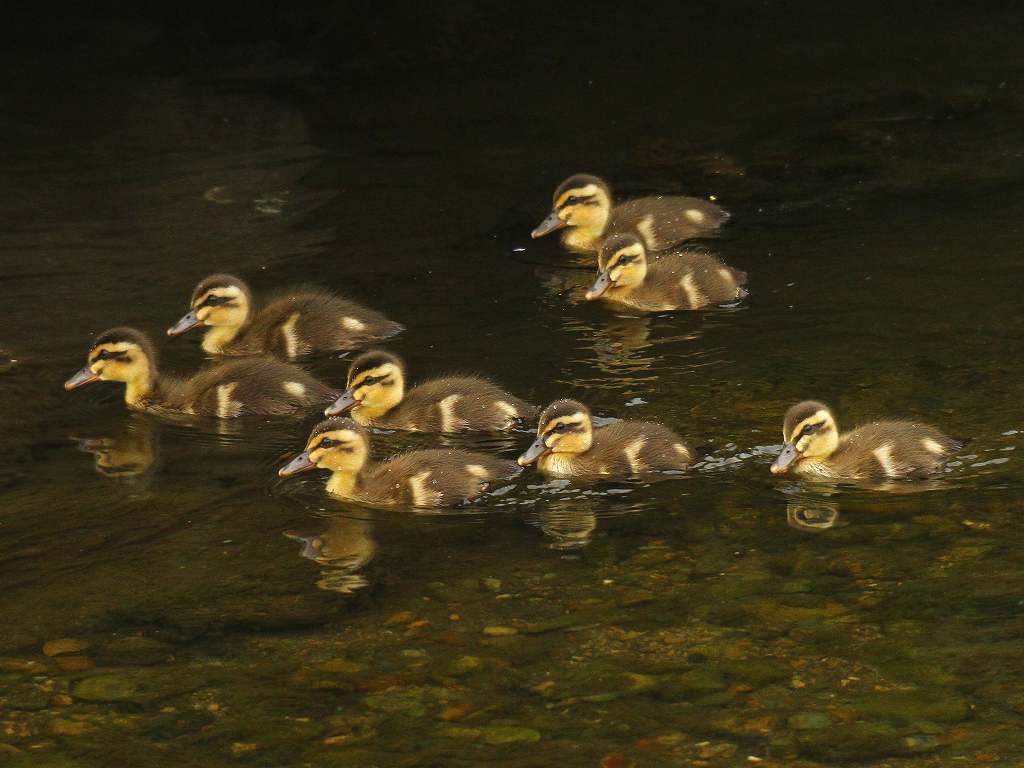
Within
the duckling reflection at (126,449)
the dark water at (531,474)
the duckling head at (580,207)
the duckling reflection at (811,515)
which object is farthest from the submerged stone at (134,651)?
the duckling head at (580,207)

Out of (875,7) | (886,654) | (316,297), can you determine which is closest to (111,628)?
(886,654)

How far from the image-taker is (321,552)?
5.71 m

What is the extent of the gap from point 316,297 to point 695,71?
5.48m

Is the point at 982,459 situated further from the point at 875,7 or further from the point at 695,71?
the point at 875,7

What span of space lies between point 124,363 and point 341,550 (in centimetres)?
187

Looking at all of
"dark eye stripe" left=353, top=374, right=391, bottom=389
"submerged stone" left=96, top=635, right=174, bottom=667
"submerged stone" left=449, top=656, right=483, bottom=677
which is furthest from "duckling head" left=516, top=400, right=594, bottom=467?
"submerged stone" left=96, top=635, right=174, bottom=667

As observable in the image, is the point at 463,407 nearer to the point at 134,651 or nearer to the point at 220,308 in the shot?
the point at 220,308

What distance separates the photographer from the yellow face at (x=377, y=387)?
684cm

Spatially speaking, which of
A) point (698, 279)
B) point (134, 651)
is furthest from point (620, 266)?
point (134, 651)

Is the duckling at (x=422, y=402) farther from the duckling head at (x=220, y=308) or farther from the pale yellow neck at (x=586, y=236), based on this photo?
the pale yellow neck at (x=586, y=236)

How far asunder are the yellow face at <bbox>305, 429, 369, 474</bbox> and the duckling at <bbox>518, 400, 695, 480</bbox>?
548mm

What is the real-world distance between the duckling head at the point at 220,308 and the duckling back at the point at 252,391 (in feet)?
1.93

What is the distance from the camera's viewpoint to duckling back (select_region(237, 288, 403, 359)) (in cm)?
775

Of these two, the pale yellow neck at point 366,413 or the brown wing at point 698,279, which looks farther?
the brown wing at point 698,279
